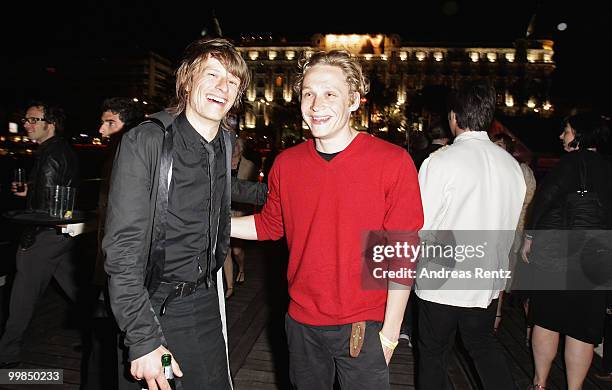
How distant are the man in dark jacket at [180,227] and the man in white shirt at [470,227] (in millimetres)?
1420

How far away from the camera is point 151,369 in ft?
5.62

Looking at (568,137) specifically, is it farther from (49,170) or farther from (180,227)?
(49,170)

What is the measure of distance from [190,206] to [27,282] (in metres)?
2.75

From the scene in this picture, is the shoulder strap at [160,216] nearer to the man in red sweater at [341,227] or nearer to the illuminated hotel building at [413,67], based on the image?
the man in red sweater at [341,227]

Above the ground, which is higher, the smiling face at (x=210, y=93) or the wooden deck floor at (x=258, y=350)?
the smiling face at (x=210, y=93)

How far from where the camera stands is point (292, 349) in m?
2.12

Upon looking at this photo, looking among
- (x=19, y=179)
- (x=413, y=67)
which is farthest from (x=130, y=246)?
(x=413, y=67)

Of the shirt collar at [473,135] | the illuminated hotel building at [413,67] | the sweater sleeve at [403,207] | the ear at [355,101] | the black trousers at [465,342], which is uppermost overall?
the illuminated hotel building at [413,67]

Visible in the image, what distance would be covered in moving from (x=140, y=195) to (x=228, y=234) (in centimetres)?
66

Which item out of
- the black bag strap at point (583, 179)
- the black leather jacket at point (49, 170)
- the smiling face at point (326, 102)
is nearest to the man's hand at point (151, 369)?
the smiling face at point (326, 102)

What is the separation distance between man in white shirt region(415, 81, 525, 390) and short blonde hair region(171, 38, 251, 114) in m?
1.52

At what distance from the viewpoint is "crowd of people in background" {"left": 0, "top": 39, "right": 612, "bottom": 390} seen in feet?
6.05

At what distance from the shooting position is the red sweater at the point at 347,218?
1.95m

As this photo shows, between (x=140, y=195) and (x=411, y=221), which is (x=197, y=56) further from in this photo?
Answer: (x=411, y=221)
